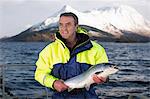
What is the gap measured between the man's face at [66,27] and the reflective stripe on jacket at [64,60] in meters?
0.04

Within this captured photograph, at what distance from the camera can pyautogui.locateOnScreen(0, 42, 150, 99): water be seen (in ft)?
15.6

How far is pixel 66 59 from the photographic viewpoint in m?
1.60

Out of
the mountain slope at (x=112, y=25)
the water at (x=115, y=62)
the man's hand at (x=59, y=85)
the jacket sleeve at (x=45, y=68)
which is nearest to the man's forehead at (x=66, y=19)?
the jacket sleeve at (x=45, y=68)

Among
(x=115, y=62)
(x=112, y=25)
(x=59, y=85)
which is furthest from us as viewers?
(x=115, y=62)

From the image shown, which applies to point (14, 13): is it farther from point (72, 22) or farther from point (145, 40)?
point (72, 22)

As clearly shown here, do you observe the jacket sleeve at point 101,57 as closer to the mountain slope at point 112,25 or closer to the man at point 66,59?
the man at point 66,59

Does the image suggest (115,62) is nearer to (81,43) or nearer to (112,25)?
(112,25)

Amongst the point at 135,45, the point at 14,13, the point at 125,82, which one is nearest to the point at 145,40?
the point at 135,45

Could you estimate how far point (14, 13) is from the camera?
427cm

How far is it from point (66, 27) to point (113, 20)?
11.7 ft

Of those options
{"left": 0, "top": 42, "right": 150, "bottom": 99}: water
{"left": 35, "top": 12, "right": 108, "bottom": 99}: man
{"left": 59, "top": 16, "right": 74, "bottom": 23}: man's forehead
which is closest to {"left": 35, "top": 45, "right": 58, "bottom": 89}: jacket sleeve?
{"left": 35, "top": 12, "right": 108, "bottom": 99}: man

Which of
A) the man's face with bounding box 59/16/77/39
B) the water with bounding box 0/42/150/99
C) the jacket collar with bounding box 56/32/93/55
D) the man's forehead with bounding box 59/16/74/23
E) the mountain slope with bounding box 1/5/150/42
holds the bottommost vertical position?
the water with bounding box 0/42/150/99

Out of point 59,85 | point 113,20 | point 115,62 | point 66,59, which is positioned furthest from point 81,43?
point 115,62

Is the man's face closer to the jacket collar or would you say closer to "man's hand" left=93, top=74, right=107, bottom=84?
the jacket collar
